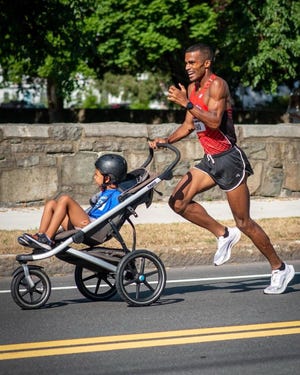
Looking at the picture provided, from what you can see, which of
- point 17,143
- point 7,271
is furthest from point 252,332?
point 17,143

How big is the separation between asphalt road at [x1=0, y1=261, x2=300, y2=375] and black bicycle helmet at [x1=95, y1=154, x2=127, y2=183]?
1034 mm

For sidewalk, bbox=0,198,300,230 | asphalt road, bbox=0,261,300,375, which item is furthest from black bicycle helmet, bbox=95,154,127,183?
sidewalk, bbox=0,198,300,230

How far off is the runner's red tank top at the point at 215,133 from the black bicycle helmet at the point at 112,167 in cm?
75

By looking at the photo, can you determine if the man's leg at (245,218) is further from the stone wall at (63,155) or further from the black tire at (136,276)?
the stone wall at (63,155)

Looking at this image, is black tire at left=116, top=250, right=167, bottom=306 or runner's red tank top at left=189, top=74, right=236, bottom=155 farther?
runner's red tank top at left=189, top=74, right=236, bottom=155

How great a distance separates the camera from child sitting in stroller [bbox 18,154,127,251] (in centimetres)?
772

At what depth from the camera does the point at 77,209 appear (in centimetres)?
791

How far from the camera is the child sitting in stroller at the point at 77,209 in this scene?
772 centimetres

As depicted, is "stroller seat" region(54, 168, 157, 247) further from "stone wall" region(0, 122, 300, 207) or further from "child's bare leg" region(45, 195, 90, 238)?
"stone wall" region(0, 122, 300, 207)

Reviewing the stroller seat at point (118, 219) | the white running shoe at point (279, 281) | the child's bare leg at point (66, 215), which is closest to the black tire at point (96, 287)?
the stroller seat at point (118, 219)

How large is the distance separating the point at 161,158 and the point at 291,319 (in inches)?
271

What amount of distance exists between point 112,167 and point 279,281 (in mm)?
1763

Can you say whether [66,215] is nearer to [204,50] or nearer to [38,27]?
[204,50]

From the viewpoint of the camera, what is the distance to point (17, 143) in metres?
13.4
